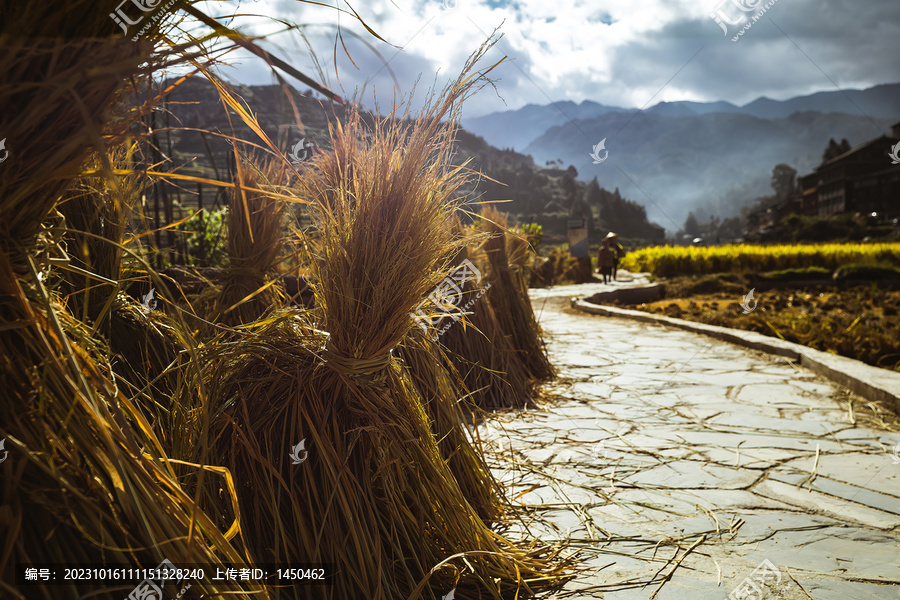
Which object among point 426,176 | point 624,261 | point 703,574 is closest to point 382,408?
point 426,176

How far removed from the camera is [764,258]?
1273cm

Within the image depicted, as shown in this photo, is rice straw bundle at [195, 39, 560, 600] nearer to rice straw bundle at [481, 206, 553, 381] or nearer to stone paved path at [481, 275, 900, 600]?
stone paved path at [481, 275, 900, 600]

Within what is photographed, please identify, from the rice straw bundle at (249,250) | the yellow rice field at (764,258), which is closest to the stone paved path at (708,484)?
the rice straw bundle at (249,250)

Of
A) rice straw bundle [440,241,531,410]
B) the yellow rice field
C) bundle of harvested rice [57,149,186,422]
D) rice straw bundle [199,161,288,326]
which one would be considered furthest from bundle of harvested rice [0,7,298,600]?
the yellow rice field

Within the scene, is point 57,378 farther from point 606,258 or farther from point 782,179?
point 782,179

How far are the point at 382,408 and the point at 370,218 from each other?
51cm

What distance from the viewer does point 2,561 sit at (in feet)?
1.95

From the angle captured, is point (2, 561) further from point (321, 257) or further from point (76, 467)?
point (321, 257)

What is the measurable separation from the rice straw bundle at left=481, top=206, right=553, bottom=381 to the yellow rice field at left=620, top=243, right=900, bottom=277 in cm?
1087

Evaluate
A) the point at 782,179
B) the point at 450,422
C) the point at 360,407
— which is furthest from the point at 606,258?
the point at 782,179

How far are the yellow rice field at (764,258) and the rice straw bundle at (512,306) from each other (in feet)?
35.7

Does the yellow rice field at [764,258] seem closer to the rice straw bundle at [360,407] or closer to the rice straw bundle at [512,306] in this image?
the rice straw bundle at [512,306]

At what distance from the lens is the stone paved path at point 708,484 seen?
1.57 m

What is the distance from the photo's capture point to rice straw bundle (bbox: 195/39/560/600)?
1.23m
